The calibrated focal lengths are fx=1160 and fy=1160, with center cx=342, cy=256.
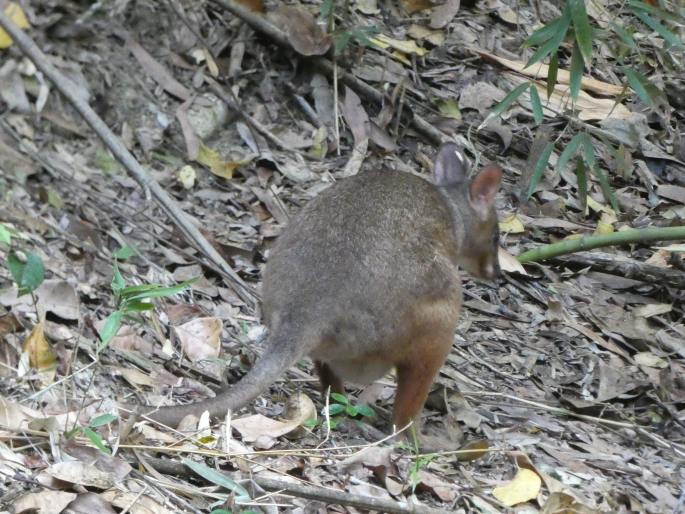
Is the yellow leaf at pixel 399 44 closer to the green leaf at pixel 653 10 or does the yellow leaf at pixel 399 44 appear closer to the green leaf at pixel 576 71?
the green leaf at pixel 653 10

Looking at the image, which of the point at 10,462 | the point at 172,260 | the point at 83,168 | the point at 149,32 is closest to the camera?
the point at 10,462

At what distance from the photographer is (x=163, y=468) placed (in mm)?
4133

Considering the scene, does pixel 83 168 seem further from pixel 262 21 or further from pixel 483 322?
pixel 483 322

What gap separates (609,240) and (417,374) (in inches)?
89.5

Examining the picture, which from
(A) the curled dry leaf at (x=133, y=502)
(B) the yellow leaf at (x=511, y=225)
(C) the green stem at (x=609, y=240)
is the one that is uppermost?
(A) the curled dry leaf at (x=133, y=502)

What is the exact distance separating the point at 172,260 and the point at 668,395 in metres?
2.88

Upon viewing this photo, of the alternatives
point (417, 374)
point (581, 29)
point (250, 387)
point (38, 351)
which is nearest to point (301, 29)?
point (581, 29)

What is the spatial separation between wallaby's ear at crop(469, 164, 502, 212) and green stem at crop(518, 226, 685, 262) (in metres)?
0.83

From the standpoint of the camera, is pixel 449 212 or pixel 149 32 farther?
pixel 149 32

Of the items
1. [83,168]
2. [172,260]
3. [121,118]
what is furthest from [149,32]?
[172,260]

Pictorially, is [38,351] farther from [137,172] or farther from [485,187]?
[485,187]

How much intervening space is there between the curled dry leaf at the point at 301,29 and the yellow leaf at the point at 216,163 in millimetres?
1000

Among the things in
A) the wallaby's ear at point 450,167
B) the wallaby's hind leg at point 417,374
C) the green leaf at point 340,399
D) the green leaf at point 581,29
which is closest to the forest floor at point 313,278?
the green leaf at point 340,399

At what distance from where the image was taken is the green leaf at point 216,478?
3.97m
